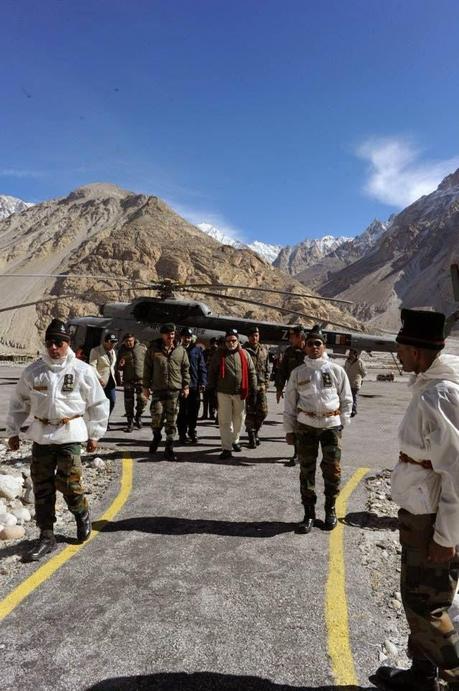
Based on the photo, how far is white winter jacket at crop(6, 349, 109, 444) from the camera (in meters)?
4.08

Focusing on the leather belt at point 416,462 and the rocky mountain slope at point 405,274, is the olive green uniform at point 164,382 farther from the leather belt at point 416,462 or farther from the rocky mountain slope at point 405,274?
the rocky mountain slope at point 405,274

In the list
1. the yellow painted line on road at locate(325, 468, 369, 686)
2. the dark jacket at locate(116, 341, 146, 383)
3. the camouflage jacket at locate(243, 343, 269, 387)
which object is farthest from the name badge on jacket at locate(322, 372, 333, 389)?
the dark jacket at locate(116, 341, 146, 383)

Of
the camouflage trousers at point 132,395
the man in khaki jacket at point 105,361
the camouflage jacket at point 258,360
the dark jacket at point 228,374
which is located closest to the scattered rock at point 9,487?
the dark jacket at point 228,374

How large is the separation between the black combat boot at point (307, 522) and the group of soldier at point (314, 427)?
1cm

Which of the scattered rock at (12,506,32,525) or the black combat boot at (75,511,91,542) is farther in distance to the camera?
the scattered rock at (12,506,32,525)

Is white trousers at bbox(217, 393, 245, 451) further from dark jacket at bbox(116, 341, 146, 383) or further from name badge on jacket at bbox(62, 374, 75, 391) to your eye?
name badge on jacket at bbox(62, 374, 75, 391)

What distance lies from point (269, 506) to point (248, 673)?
274 cm

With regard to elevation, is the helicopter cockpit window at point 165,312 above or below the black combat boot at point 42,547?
above

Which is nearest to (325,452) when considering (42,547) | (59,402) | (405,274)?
(59,402)

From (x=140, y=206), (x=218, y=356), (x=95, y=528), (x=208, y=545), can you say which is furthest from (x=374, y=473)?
(x=140, y=206)

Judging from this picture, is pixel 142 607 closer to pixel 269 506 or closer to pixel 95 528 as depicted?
pixel 95 528

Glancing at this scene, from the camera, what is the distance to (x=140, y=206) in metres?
104

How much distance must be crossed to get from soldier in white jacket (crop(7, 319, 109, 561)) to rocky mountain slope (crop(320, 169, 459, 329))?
119m

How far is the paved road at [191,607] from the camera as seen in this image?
8.48ft
